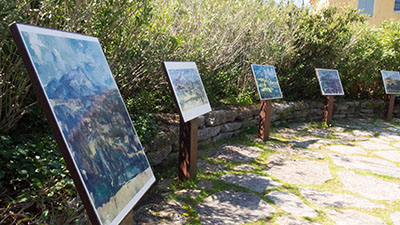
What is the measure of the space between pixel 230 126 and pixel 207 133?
70 cm

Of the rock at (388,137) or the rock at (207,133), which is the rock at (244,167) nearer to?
the rock at (207,133)

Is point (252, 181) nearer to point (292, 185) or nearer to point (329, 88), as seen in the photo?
point (292, 185)

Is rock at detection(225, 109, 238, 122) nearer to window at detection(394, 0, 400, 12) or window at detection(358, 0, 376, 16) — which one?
window at detection(358, 0, 376, 16)

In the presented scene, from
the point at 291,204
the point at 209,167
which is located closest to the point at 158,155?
the point at 209,167

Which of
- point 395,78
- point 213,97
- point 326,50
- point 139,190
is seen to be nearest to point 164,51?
point 213,97

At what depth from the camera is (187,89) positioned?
3.38m

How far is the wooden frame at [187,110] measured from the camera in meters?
3.16

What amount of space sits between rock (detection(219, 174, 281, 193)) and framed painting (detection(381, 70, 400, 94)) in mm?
5951

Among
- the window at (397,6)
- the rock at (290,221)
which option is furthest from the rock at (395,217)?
the window at (397,6)

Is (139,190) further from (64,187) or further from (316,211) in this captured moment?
(316,211)

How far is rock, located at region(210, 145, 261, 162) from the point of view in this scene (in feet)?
15.0

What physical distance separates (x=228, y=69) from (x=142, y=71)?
2.28 meters

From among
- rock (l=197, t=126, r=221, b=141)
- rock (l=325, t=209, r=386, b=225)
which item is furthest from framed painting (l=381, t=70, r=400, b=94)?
rock (l=325, t=209, r=386, b=225)

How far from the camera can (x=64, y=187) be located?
7.48ft
